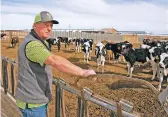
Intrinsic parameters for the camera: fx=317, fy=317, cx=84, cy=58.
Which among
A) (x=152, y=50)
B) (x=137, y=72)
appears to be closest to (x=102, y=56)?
(x=137, y=72)

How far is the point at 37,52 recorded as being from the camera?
291 cm

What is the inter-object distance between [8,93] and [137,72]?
1130 centimetres

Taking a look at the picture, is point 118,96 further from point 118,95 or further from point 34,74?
point 34,74

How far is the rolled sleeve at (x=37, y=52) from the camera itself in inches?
112

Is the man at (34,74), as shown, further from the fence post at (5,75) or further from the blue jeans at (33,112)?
the fence post at (5,75)

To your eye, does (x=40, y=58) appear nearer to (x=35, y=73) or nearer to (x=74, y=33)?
(x=35, y=73)

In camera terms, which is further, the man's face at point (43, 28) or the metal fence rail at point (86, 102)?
the man's face at point (43, 28)

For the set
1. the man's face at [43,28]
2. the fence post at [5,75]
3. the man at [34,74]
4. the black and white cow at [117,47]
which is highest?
the man's face at [43,28]

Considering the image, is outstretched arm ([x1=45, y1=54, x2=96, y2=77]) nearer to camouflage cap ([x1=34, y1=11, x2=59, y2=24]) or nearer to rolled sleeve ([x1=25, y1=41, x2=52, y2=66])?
rolled sleeve ([x1=25, y1=41, x2=52, y2=66])

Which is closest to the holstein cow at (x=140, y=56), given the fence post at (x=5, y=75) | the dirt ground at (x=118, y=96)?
the dirt ground at (x=118, y=96)

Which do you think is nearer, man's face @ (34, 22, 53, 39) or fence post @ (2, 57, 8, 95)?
man's face @ (34, 22, 53, 39)

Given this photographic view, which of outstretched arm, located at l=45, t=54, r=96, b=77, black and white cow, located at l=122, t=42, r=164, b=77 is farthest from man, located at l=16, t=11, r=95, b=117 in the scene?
black and white cow, located at l=122, t=42, r=164, b=77

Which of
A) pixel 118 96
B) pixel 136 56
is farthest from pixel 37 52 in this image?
pixel 136 56

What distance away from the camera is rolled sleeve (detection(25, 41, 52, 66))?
2844 mm
